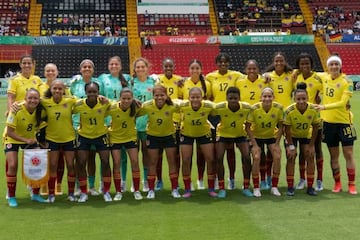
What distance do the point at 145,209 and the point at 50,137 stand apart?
167cm

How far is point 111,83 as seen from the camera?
7.59 meters

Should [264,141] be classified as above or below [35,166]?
above

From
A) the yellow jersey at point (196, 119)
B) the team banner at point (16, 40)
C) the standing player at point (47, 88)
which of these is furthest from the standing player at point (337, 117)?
the team banner at point (16, 40)

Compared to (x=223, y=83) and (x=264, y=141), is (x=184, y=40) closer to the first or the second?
(x=223, y=83)

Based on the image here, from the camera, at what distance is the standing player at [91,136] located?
695cm

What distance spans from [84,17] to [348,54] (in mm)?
19010

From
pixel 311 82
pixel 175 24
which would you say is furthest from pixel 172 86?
pixel 175 24

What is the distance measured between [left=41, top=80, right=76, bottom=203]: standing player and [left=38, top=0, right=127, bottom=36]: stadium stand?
95.4ft

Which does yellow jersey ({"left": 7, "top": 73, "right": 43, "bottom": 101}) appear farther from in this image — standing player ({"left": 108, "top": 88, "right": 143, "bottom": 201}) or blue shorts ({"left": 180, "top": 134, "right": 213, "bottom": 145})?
blue shorts ({"left": 180, "top": 134, "right": 213, "bottom": 145})

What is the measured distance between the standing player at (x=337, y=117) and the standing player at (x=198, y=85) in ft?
5.58

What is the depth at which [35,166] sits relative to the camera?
6.79 meters

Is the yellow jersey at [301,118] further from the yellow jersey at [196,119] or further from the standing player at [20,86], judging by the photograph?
the standing player at [20,86]

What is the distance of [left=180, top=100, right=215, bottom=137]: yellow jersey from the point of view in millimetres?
7105

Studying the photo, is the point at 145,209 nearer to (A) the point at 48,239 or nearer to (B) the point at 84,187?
(B) the point at 84,187
